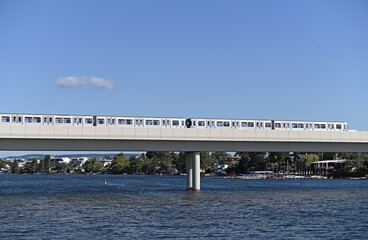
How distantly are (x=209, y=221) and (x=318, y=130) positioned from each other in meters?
50.3

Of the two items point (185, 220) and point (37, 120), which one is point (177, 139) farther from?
point (185, 220)

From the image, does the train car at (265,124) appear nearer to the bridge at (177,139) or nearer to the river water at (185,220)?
the bridge at (177,139)

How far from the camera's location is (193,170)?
273ft

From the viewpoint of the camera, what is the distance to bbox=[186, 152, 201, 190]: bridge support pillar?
82.6 m

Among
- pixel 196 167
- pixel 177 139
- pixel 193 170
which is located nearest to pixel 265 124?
pixel 196 167

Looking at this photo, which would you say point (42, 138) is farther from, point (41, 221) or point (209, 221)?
point (209, 221)

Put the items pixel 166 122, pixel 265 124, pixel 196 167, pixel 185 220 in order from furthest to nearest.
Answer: pixel 265 124
pixel 196 167
pixel 166 122
pixel 185 220

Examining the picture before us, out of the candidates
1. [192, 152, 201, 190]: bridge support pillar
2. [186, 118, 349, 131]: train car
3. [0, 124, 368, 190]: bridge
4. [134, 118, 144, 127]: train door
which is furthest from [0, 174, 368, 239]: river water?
[186, 118, 349, 131]: train car

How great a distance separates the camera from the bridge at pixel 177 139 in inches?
2832

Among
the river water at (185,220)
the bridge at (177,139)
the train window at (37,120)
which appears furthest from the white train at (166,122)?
the river water at (185,220)

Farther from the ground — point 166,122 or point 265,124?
point 166,122

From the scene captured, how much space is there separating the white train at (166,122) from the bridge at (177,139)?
279 cm

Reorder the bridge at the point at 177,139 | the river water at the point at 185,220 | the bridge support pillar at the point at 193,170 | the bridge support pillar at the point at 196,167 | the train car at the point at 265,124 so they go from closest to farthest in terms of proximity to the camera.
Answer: the river water at the point at 185,220 < the bridge at the point at 177,139 < the bridge support pillar at the point at 196,167 < the bridge support pillar at the point at 193,170 < the train car at the point at 265,124

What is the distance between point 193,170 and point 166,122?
29.5 ft
